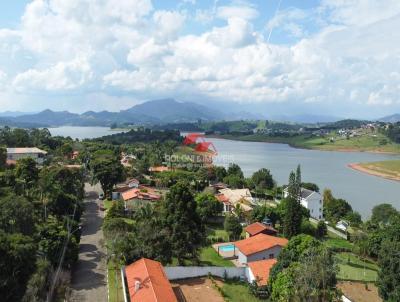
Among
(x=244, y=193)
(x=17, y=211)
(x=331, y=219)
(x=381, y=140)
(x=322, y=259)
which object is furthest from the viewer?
(x=381, y=140)

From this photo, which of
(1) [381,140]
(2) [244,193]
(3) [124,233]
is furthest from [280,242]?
(1) [381,140]

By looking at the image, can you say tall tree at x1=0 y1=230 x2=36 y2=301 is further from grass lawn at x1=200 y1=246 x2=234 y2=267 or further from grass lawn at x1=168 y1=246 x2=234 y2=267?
grass lawn at x1=200 y1=246 x2=234 y2=267

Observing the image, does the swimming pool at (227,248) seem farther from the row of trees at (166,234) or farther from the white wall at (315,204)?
the white wall at (315,204)

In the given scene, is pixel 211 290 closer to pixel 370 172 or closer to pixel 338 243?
pixel 338 243

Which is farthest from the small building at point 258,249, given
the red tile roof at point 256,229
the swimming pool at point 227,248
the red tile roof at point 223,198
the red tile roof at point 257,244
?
the red tile roof at point 223,198

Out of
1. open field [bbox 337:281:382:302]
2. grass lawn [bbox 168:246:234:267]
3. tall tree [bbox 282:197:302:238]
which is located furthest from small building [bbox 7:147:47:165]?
open field [bbox 337:281:382:302]

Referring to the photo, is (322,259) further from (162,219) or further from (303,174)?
(303,174)

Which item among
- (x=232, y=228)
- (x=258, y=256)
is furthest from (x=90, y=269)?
(x=232, y=228)

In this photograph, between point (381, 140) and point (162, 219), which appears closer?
point (162, 219)
